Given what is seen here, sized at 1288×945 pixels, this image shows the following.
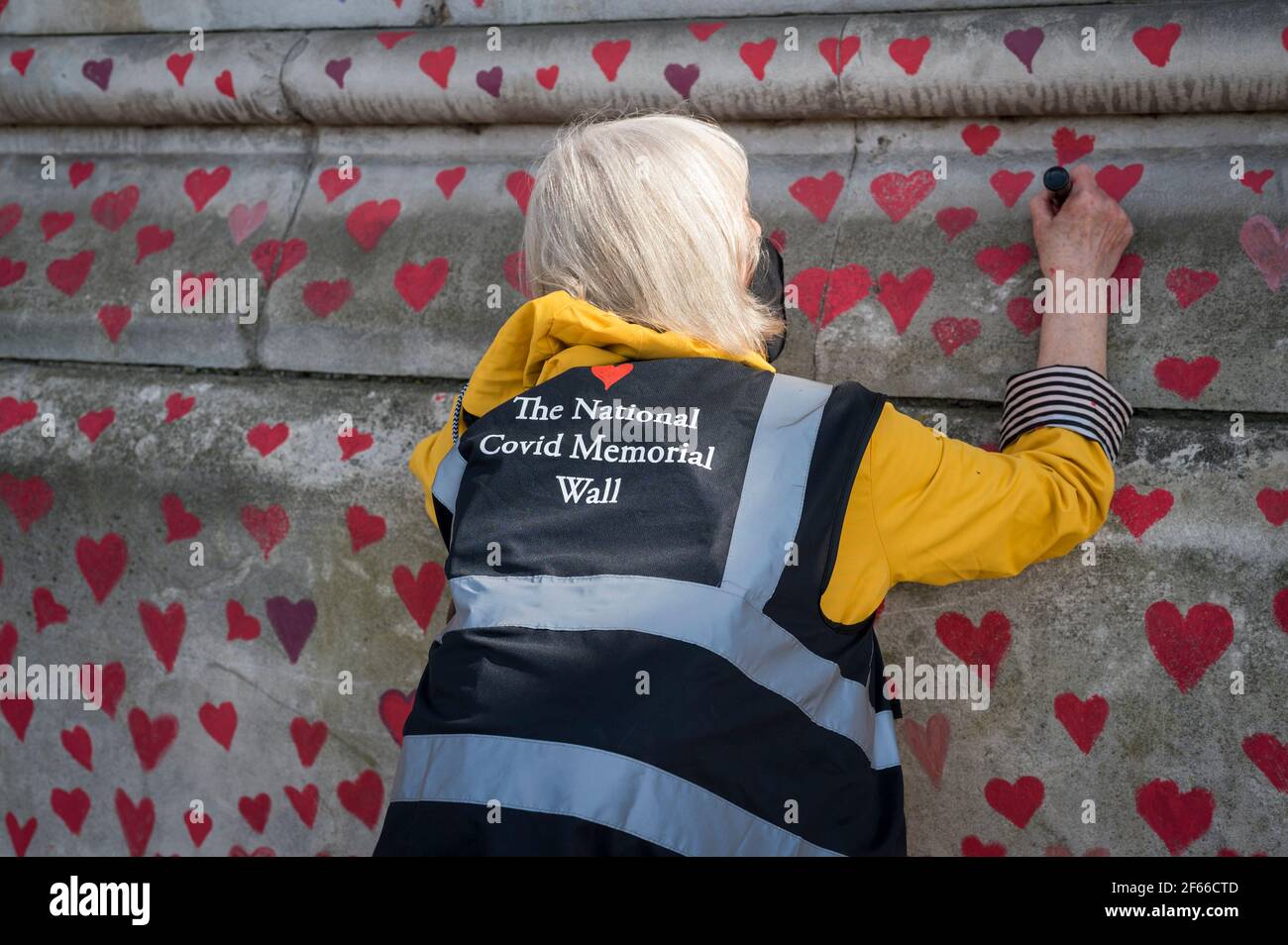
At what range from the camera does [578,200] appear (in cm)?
178

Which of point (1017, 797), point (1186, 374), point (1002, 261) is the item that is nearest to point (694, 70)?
point (1002, 261)

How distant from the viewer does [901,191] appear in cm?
241

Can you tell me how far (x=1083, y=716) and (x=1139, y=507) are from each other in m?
0.39

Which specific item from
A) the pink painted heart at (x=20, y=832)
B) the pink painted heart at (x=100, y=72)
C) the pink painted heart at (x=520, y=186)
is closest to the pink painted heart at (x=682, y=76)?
the pink painted heart at (x=520, y=186)

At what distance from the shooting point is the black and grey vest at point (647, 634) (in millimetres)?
1455

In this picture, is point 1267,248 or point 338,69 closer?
point 1267,248

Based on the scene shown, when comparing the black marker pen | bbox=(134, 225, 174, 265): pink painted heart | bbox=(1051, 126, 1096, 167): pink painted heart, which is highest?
bbox=(134, 225, 174, 265): pink painted heart

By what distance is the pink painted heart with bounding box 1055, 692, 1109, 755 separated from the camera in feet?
7.01

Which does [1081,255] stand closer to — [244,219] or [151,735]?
[244,219]

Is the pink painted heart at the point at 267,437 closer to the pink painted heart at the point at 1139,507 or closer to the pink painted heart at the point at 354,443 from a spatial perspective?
Answer: the pink painted heart at the point at 354,443

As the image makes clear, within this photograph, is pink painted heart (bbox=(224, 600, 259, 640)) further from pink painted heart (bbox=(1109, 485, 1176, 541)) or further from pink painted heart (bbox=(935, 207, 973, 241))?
pink painted heart (bbox=(1109, 485, 1176, 541))

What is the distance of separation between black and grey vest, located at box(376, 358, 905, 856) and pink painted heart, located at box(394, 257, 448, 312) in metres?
1.00

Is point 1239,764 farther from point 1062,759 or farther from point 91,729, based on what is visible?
point 91,729

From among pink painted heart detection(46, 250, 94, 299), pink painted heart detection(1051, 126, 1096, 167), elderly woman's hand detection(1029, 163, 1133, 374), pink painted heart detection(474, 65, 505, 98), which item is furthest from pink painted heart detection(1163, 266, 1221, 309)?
pink painted heart detection(46, 250, 94, 299)
